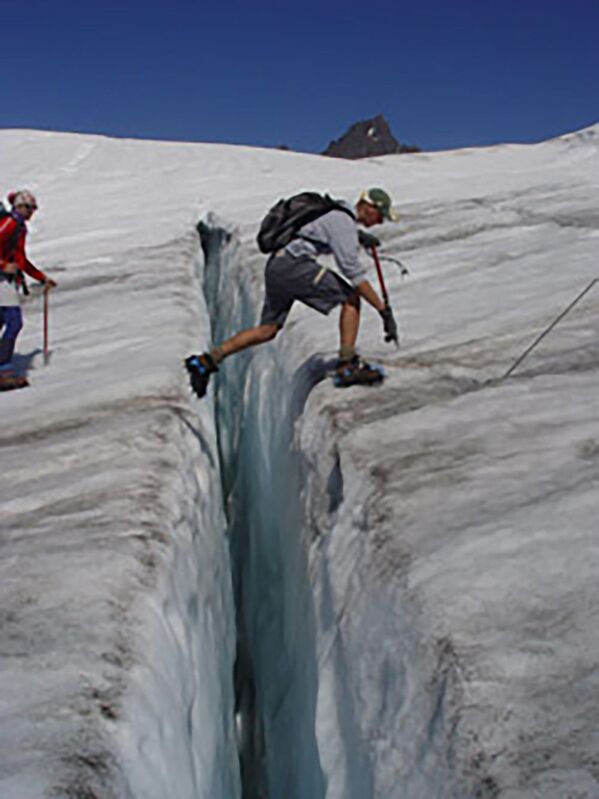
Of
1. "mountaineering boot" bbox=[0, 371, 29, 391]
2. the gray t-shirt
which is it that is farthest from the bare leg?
"mountaineering boot" bbox=[0, 371, 29, 391]

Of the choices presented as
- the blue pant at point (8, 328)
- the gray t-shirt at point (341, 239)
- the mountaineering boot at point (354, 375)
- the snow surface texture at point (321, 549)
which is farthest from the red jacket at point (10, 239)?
the mountaineering boot at point (354, 375)

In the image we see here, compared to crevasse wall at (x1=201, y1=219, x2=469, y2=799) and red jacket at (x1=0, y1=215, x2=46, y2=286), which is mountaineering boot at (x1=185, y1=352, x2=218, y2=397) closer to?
crevasse wall at (x1=201, y1=219, x2=469, y2=799)

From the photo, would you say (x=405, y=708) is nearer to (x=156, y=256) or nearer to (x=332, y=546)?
(x=332, y=546)

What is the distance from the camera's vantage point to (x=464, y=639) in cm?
178

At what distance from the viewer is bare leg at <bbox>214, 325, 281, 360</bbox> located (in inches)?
153

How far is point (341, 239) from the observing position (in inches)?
142

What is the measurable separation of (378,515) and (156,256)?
606 centimetres

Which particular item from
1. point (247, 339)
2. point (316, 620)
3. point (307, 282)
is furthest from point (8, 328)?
point (316, 620)

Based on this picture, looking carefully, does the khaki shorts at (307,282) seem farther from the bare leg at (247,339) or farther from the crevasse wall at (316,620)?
the crevasse wall at (316,620)

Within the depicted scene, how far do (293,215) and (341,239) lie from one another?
0.87ft

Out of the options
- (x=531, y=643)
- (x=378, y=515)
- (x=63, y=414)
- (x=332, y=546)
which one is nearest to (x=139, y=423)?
(x=63, y=414)

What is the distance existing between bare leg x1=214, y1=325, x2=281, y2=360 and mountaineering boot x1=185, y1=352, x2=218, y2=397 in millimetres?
74

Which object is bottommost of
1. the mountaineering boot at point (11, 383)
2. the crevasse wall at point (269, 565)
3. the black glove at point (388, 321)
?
the crevasse wall at point (269, 565)

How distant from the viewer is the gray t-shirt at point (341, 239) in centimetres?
359
